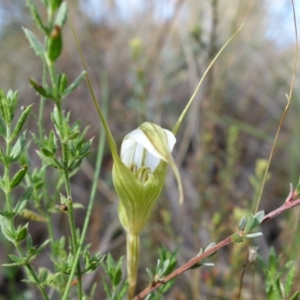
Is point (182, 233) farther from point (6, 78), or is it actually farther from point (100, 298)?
point (6, 78)

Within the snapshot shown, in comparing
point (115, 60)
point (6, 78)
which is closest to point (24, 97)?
point (6, 78)

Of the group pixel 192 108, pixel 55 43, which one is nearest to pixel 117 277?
pixel 55 43

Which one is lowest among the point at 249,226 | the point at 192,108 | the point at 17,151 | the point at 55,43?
the point at 192,108

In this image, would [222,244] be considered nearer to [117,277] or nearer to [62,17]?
[117,277]

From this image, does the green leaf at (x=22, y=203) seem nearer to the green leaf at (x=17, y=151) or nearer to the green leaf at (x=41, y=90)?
the green leaf at (x=17, y=151)

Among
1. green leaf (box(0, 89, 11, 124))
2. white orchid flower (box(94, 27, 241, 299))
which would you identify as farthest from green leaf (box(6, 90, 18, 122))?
white orchid flower (box(94, 27, 241, 299))

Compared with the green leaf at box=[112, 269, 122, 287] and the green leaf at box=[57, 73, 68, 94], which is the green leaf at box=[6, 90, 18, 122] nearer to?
the green leaf at box=[57, 73, 68, 94]

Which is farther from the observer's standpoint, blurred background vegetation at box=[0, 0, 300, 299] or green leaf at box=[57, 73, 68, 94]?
blurred background vegetation at box=[0, 0, 300, 299]
